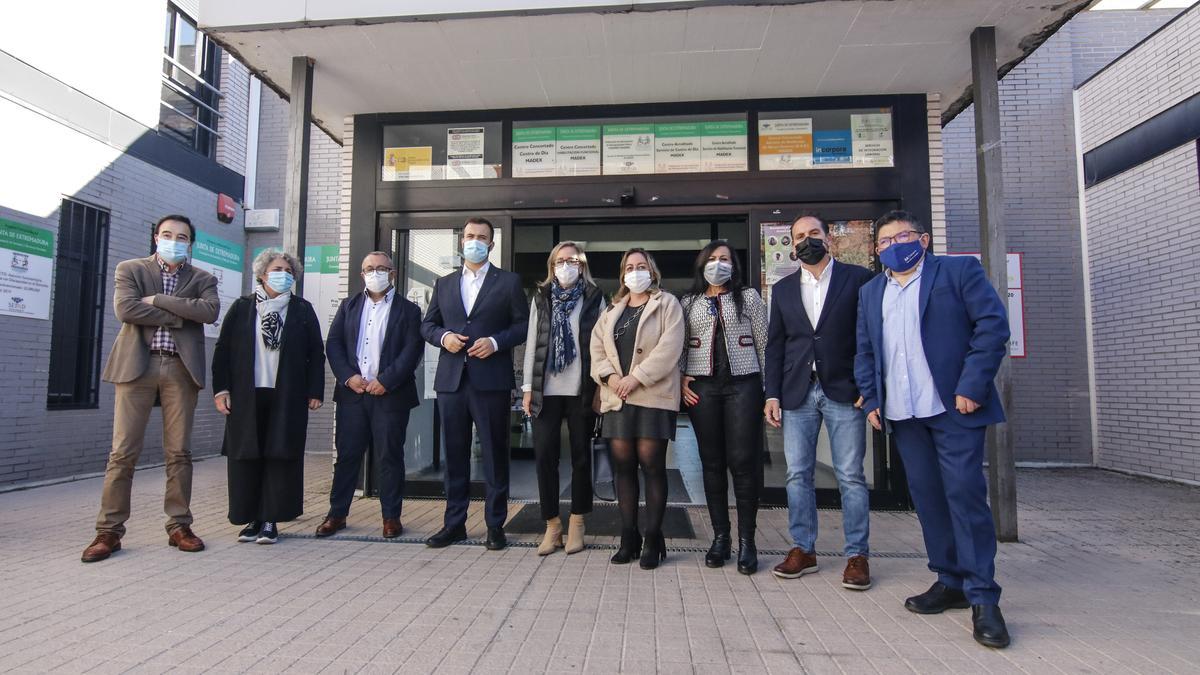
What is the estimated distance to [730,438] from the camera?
3.44m

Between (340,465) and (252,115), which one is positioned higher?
(252,115)

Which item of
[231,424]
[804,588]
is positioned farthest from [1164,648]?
[231,424]

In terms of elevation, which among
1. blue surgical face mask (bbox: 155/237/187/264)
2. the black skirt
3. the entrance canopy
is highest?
the entrance canopy

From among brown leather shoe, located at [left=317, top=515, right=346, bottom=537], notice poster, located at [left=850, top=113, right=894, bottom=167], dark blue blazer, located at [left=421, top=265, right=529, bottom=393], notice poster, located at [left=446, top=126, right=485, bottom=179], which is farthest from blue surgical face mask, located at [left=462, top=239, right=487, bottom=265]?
notice poster, located at [left=850, top=113, right=894, bottom=167]

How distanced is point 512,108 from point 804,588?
14.8 ft

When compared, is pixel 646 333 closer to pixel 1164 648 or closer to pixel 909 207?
pixel 1164 648

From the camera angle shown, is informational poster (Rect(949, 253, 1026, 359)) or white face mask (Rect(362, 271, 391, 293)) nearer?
white face mask (Rect(362, 271, 391, 293))

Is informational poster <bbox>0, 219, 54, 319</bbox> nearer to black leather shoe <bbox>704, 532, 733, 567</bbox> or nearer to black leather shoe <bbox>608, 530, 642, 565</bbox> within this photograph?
black leather shoe <bbox>608, 530, 642, 565</bbox>

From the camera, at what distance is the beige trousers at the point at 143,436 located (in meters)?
3.60

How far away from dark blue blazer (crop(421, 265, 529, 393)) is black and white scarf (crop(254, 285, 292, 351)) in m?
0.97

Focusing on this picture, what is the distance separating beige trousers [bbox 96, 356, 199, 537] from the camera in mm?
3600

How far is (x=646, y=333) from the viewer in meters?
3.44

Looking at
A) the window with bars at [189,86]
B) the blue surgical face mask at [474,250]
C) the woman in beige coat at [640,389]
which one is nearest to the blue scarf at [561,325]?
the woman in beige coat at [640,389]

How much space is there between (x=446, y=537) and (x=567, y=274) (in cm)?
183
